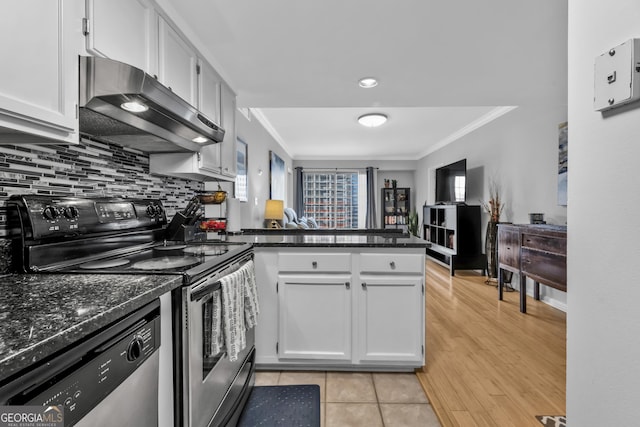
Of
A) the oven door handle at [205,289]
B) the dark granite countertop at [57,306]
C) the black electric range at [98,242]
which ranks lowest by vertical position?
the oven door handle at [205,289]

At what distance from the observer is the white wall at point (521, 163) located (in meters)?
3.61

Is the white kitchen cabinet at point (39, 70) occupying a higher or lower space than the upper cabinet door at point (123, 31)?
lower

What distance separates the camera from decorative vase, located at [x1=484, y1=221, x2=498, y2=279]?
4.44 m

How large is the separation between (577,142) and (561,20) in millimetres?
1701

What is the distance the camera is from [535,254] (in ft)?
10.1

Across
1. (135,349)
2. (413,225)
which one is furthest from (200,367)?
(413,225)

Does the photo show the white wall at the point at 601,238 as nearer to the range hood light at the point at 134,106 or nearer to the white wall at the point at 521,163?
the range hood light at the point at 134,106

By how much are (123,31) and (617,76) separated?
1612 millimetres

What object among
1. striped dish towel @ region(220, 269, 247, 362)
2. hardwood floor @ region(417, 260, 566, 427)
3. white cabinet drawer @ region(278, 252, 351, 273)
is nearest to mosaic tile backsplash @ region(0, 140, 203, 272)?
striped dish towel @ region(220, 269, 247, 362)

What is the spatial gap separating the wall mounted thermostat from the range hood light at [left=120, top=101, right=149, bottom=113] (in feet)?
4.58

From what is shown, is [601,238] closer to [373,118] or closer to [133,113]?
[133,113]

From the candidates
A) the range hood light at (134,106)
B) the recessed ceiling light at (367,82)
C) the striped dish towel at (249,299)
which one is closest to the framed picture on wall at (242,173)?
the recessed ceiling light at (367,82)

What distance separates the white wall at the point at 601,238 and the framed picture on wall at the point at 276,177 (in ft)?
16.7

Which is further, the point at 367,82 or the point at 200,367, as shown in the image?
the point at 367,82
